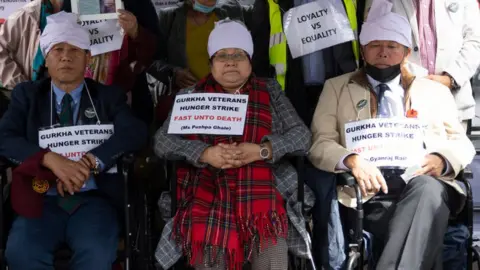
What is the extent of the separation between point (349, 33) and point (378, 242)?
140cm

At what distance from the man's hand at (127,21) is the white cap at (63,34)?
0.45m

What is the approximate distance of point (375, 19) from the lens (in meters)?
4.22

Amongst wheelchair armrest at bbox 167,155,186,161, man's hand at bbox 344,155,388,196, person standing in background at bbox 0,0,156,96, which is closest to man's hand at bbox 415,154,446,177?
man's hand at bbox 344,155,388,196

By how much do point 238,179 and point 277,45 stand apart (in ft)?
3.60

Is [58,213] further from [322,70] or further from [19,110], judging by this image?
[322,70]

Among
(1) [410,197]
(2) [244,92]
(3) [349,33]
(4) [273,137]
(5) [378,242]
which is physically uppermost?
(3) [349,33]

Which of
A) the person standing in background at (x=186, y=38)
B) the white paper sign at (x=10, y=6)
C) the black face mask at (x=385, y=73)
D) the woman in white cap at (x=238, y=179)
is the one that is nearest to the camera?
the woman in white cap at (x=238, y=179)

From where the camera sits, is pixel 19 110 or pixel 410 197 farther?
pixel 19 110

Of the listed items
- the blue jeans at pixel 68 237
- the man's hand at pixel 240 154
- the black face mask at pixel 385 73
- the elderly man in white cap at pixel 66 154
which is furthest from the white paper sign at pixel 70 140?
the black face mask at pixel 385 73

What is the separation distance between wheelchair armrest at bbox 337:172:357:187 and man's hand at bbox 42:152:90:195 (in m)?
1.33

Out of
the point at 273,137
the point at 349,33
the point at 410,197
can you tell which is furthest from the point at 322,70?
the point at 410,197

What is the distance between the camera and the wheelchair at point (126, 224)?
3.69 meters

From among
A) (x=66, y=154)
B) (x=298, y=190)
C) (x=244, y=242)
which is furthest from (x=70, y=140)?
(x=298, y=190)

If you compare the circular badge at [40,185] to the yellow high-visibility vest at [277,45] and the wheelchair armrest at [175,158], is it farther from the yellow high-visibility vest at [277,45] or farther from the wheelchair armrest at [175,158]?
the yellow high-visibility vest at [277,45]
